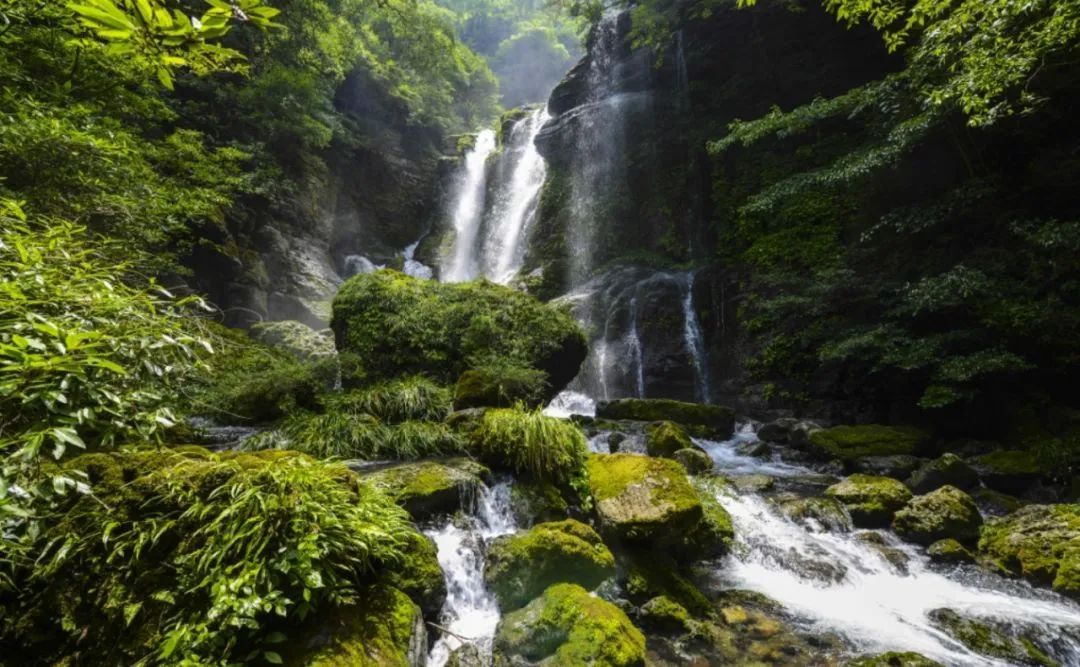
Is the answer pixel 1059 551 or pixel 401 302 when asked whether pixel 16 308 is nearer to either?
pixel 401 302

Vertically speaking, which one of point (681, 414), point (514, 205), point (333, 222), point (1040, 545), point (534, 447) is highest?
point (514, 205)

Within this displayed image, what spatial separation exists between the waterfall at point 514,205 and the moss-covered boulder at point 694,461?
40.1ft

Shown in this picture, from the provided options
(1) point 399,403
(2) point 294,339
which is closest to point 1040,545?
(1) point 399,403

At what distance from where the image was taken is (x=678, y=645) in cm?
381

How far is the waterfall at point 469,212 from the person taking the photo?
2092 centimetres

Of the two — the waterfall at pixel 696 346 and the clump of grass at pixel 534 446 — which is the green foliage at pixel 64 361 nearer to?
the clump of grass at pixel 534 446

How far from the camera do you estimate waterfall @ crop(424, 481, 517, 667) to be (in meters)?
3.50

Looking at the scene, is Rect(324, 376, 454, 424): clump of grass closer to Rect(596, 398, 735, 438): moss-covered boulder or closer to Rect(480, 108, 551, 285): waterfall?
Rect(596, 398, 735, 438): moss-covered boulder

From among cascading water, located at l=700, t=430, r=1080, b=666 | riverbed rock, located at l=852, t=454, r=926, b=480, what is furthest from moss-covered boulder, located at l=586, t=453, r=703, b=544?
riverbed rock, located at l=852, t=454, r=926, b=480

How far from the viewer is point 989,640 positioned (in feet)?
12.8

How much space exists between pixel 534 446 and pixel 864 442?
6786 millimetres

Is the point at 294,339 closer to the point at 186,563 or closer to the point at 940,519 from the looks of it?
the point at 186,563

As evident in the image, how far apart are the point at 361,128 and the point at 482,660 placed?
2568cm

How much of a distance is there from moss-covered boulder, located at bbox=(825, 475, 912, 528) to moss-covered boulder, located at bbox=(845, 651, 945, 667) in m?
2.54
